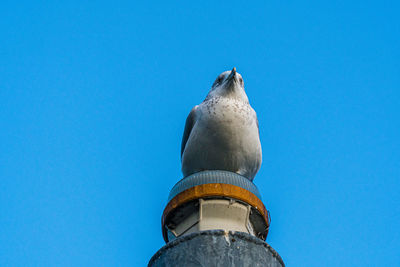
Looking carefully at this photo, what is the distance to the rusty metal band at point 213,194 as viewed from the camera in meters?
9.04

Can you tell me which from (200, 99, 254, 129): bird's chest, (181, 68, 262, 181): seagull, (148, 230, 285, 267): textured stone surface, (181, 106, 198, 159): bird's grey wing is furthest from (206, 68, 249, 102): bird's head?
(148, 230, 285, 267): textured stone surface

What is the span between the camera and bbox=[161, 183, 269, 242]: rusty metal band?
904 centimetres

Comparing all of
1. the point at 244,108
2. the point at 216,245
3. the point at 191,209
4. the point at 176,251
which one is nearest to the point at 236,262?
the point at 216,245

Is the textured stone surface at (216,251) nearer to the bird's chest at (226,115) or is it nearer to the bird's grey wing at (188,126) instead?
the bird's chest at (226,115)

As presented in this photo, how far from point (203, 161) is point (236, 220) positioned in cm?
248

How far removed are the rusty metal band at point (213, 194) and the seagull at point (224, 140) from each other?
1.93 meters

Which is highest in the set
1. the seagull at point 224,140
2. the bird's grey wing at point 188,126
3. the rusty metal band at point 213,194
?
the bird's grey wing at point 188,126

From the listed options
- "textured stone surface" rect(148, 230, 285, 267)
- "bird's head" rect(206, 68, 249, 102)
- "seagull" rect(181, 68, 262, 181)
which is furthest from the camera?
"bird's head" rect(206, 68, 249, 102)

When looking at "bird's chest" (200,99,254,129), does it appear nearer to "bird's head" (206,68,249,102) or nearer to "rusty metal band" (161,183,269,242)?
"bird's head" (206,68,249,102)

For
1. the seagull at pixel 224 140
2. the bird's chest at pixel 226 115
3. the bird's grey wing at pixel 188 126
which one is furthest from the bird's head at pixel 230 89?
the bird's grey wing at pixel 188 126

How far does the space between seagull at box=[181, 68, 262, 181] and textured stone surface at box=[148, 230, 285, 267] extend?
3004mm

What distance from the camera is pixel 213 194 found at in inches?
356

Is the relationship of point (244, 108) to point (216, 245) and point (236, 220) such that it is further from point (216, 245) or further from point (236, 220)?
point (216, 245)

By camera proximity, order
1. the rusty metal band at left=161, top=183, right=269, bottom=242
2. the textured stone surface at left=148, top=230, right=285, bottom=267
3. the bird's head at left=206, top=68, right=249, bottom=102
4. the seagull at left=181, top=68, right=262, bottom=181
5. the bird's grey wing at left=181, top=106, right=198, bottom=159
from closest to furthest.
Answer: the textured stone surface at left=148, top=230, right=285, bottom=267
the rusty metal band at left=161, top=183, right=269, bottom=242
the seagull at left=181, top=68, right=262, bottom=181
the bird's head at left=206, top=68, right=249, bottom=102
the bird's grey wing at left=181, top=106, right=198, bottom=159
